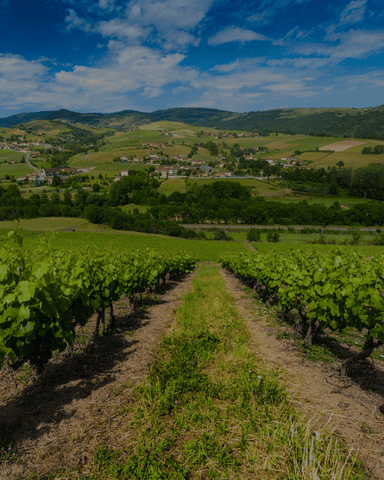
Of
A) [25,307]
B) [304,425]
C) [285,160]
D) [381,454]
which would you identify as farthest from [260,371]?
[285,160]

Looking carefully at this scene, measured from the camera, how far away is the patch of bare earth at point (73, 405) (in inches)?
135

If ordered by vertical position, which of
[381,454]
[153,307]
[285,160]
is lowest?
[153,307]

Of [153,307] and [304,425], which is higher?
[304,425]

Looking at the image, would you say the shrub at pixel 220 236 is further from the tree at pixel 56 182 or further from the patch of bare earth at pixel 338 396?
the tree at pixel 56 182

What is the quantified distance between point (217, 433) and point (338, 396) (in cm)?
266

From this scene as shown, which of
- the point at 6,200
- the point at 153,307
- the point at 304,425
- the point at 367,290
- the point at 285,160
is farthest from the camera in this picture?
the point at 285,160

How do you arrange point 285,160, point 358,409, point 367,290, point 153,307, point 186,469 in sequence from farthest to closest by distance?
point 285,160 → point 153,307 → point 367,290 → point 358,409 → point 186,469

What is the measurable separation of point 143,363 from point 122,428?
1.94 meters

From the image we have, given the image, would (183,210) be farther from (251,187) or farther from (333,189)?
(333,189)

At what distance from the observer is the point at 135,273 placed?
30.9 feet

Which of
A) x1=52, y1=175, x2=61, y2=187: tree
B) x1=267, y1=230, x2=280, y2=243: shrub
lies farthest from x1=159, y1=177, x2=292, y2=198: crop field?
x1=52, y1=175, x2=61, y2=187: tree

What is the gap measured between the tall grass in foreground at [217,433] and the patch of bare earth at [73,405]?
232 mm

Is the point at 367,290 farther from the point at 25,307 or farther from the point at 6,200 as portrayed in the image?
the point at 6,200

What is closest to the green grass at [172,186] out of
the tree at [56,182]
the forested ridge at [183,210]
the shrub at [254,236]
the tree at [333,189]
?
the forested ridge at [183,210]
